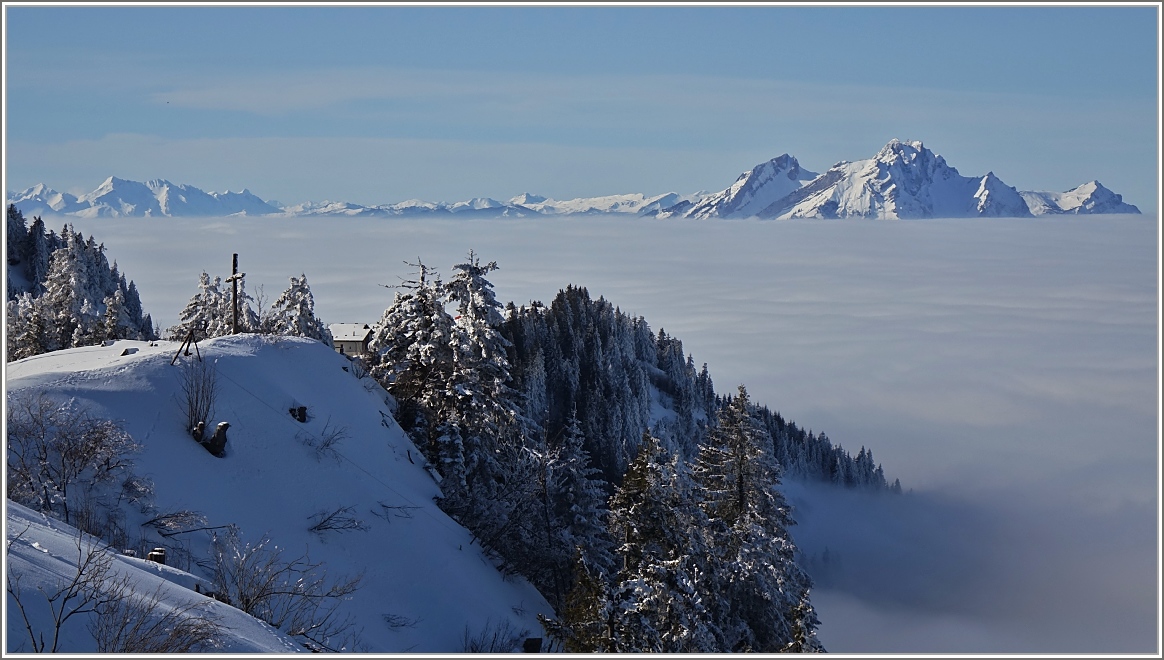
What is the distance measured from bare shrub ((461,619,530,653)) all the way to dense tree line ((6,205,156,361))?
111ft

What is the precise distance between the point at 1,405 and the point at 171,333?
164ft

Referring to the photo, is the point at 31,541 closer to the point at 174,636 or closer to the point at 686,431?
the point at 174,636

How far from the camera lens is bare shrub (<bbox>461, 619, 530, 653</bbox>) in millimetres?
22250

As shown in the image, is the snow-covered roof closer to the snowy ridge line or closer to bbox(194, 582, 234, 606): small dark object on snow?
the snowy ridge line

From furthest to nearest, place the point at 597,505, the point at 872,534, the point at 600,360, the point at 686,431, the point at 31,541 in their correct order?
the point at 872,534
the point at 686,431
the point at 600,360
the point at 597,505
the point at 31,541

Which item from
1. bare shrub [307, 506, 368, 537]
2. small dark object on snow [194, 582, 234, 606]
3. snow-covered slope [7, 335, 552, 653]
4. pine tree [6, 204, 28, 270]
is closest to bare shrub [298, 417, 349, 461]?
snow-covered slope [7, 335, 552, 653]

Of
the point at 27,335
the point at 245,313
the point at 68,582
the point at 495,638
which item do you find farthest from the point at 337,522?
the point at 245,313

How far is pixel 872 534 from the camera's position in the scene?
12431 cm

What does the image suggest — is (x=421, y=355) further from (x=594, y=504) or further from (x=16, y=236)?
(x=16, y=236)

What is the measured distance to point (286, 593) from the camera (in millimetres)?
16406

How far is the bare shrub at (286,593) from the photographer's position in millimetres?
16094

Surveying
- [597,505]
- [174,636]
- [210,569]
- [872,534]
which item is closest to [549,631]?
[210,569]

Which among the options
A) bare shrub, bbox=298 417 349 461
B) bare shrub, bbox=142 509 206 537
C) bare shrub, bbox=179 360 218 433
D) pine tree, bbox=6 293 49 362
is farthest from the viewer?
pine tree, bbox=6 293 49 362

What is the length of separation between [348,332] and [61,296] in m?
26.8
